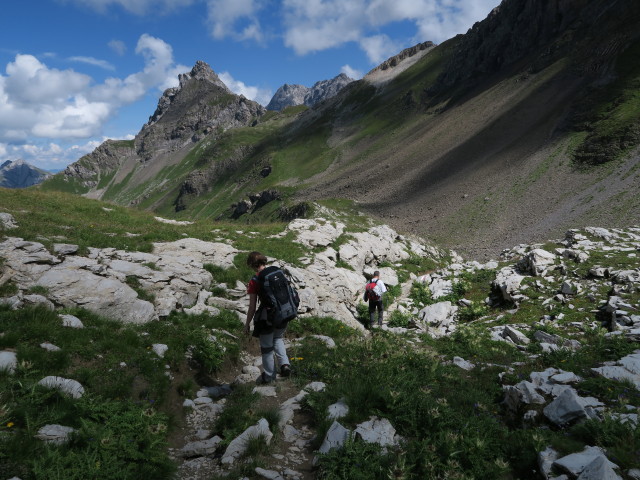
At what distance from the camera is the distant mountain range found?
45.4 m

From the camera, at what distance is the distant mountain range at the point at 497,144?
149ft

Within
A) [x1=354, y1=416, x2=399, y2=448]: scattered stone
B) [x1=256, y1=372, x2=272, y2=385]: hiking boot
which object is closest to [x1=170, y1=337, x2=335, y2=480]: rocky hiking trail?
[x1=256, y1=372, x2=272, y2=385]: hiking boot

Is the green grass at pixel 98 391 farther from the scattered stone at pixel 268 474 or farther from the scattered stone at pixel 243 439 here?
the scattered stone at pixel 268 474

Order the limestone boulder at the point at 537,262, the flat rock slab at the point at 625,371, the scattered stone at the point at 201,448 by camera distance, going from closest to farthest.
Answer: the scattered stone at the point at 201,448 < the flat rock slab at the point at 625,371 < the limestone boulder at the point at 537,262

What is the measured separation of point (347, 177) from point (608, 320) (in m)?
81.8

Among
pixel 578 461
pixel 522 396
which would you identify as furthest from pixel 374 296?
pixel 578 461

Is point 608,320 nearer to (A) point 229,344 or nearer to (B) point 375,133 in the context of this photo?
(A) point 229,344

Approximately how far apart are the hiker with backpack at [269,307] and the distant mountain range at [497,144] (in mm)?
19821

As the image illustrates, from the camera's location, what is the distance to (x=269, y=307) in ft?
27.1

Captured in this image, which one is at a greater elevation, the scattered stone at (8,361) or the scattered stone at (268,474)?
the scattered stone at (8,361)

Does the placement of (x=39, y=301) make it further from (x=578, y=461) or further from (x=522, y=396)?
(x=578, y=461)

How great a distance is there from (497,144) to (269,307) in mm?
71187

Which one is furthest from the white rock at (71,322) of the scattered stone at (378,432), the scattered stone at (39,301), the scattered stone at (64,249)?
the scattered stone at (378,432)

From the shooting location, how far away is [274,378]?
878cm
